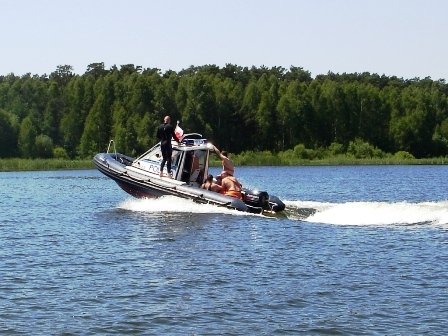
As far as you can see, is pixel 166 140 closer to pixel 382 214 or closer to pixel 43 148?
pixel 382 214

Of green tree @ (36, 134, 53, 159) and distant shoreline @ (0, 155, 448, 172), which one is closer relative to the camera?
distant shoreline @ (0, 155, 448, 172)

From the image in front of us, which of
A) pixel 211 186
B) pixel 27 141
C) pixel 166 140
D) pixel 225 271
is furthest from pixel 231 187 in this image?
pixel 27 141

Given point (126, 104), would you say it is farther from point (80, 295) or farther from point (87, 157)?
point (80, 295)

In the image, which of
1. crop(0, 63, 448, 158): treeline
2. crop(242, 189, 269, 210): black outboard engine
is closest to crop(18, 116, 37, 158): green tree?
crop(0, 63, 448, 158): treeline

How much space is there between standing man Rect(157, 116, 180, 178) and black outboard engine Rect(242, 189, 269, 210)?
2.80 metres

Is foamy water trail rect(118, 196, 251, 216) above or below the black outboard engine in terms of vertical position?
below

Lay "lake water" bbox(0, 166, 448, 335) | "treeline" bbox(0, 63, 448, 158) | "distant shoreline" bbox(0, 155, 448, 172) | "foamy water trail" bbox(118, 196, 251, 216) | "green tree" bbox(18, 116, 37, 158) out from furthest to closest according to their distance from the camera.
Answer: "treeline" bbox(0, 63, 448, 158), "green tree" bbox(18, 116, 37, 158), "distant shoreline" bbox(0, 155, 448, 172), "foamy water trail" bbox(118, 196, 251, 216), "lake water" bbox(0, 166, 448, 335)

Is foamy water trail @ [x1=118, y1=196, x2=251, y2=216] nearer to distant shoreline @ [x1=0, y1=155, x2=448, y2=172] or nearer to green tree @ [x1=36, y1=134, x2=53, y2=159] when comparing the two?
distant shoreline @ [x1=0, y1=155, x2=448, y2=172]

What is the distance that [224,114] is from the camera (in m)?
99.1

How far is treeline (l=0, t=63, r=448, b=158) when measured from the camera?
308 feet

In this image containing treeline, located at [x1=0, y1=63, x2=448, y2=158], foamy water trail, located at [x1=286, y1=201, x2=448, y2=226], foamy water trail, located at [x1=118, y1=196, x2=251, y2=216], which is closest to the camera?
foamy water trail, located at [x1=286, y1=201, x2=448, y2=226]

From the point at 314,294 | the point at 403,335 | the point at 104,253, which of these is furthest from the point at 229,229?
the point at 403,335

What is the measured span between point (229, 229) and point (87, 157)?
6953 centimetres

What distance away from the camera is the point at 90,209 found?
102 ft
